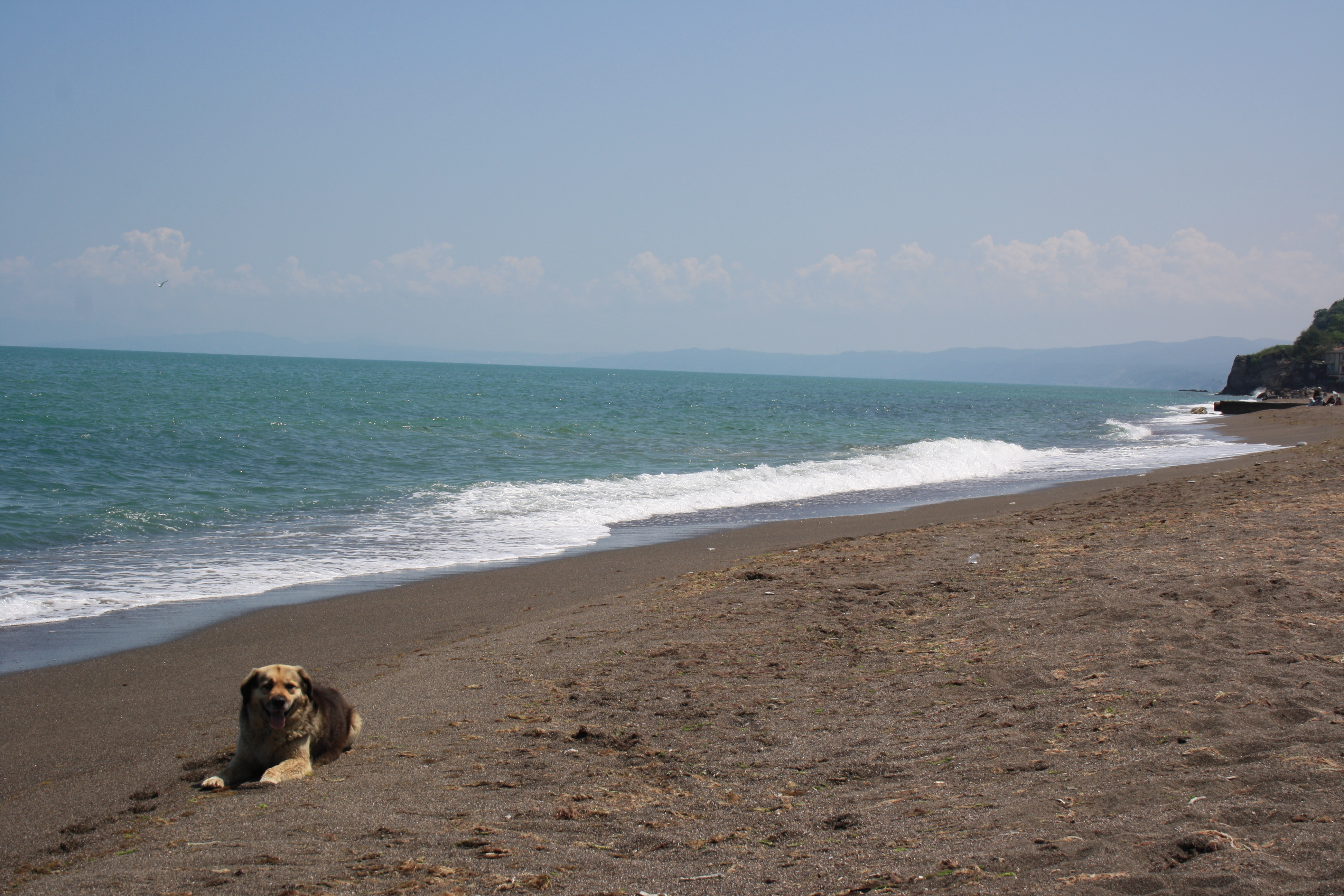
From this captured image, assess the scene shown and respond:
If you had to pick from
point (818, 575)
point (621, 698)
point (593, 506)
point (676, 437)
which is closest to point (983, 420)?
point (676, 437)

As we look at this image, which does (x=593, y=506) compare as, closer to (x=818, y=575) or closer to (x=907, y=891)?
(x=818, y=575)

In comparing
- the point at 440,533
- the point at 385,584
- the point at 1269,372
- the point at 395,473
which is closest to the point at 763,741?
the point at 385,584

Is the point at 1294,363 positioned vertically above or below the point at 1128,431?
above

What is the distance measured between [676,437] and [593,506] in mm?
15719

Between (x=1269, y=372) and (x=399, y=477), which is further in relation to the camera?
(x=1269, y=372)

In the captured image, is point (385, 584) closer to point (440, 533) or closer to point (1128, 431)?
point (440, 533)

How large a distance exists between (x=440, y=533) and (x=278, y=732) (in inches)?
358

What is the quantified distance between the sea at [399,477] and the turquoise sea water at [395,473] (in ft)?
0.26

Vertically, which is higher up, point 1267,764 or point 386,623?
point 1267,764

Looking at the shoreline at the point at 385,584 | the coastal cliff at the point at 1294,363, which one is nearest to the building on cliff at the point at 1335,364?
the coastal cliff at the point at 1294,363

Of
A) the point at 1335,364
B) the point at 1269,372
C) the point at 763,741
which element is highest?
the point at 1335,364

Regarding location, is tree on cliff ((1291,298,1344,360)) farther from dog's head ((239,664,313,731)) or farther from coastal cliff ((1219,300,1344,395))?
dog's head ((239,664,313,731))

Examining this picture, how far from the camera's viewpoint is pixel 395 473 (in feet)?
66.0

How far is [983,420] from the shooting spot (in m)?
51.7
